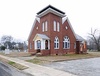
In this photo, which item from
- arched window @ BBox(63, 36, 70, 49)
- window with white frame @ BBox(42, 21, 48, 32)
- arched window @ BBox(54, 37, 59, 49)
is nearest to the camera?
window with white frame @ BBox(42, 21, 48, 32)

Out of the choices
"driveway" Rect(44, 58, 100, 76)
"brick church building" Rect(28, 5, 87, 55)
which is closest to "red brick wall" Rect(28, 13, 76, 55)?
"brick church building" Rect(28, 5, 87, 55)

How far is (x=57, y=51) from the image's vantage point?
1143 inches

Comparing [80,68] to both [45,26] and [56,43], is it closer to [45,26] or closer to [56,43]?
[56,43]

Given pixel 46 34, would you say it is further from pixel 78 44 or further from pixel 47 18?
pixel 78 44

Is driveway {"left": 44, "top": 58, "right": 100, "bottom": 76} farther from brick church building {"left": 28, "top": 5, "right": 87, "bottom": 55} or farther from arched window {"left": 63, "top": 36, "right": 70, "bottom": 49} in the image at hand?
arched window {"left": 63, "top": 36, "right": 70, "bottom": 49}

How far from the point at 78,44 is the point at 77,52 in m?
1.91

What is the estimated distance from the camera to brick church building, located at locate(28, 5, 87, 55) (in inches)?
1076

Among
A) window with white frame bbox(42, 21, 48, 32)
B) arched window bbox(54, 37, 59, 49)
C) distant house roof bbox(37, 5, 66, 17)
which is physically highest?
distant house roof bbox(37, 5, 66, 17)

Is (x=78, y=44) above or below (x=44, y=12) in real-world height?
below

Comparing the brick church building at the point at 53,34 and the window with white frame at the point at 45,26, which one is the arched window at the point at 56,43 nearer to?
the brick church building at the point at 53,34

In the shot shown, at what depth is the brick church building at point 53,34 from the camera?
2733 cm

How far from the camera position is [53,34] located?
28.1m

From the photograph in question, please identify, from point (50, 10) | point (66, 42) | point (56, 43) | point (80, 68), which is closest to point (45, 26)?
point (50, 10)

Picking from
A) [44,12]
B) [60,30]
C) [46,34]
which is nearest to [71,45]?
[60,30]
